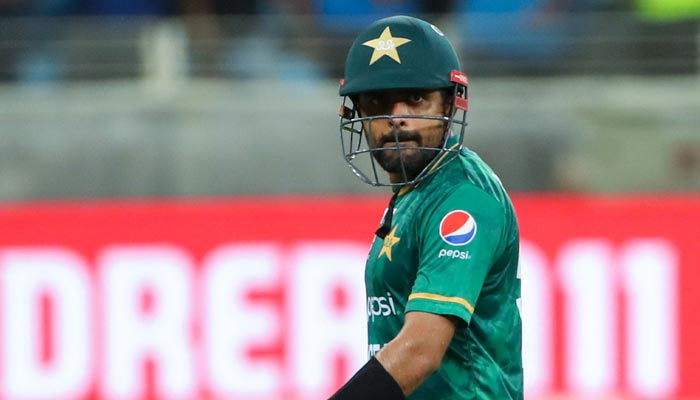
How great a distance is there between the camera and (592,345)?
852 centimetres

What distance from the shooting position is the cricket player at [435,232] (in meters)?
3.24

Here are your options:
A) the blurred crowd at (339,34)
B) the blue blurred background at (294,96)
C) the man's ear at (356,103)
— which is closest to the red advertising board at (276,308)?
the blue blurred background at (294,96)

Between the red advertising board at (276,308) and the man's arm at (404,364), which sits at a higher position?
the man's arm at (404,364)

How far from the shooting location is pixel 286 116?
9.03 meters

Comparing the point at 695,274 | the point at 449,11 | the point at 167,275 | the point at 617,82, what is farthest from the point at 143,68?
the point at 695,274

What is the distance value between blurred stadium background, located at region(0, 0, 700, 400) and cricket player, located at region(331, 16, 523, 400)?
5090mm

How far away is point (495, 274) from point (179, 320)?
526cm

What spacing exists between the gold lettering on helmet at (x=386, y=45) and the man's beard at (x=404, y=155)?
19cm

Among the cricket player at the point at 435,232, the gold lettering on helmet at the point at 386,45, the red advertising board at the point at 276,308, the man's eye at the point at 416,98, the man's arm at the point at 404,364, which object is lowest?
the red advertising board at the point at 276,308

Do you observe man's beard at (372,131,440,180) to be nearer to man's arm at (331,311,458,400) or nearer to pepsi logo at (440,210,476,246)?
pepsi logo at (440,210,476,246)

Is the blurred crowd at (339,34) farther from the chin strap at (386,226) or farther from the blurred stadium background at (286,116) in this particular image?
the chin strap at (386,226)

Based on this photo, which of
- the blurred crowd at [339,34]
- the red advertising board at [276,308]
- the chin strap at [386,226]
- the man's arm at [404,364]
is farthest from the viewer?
the blurred crowd at [339,34]

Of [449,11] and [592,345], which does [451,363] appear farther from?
[449,11]

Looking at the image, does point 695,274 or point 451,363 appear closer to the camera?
point 451,363
